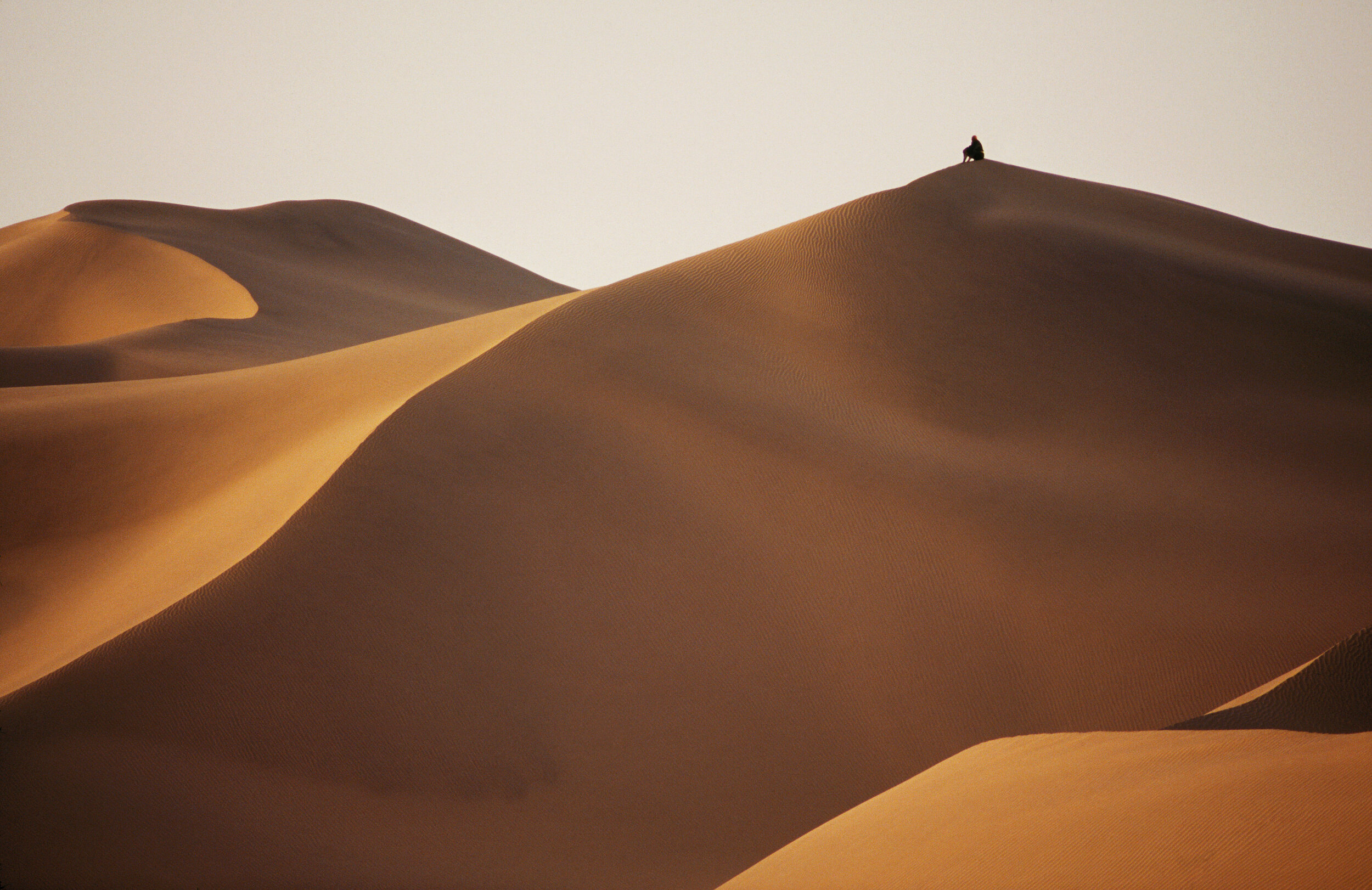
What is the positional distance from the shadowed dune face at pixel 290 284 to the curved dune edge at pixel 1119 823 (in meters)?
13.3

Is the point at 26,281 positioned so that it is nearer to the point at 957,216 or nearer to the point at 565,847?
the point at 957,216

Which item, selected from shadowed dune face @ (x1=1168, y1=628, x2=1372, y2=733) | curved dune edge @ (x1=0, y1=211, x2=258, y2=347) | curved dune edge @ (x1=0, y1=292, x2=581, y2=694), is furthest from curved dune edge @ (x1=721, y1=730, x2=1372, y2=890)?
curved dune edge @ (x1=0, y1=211, x2=258, y2=347)

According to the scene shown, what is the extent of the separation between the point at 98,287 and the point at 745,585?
21.5 meters

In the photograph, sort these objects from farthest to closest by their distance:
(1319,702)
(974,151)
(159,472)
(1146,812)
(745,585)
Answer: (974,151) < (159,472) < (745,585) < (1319,702) < (1146,812)

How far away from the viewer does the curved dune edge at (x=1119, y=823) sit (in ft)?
8.81

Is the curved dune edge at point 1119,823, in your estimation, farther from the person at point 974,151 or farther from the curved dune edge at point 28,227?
the curved dune edge at point 28,227

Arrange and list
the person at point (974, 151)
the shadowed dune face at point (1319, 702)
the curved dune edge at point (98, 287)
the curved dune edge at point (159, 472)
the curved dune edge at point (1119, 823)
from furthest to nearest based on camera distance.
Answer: the curved dune edge at point (98, 287) → the person at point (974, 151) → the curved dune edge at point (159, 472) → the shadowed dune face at point (1319, 702) → the curved dune edge at point (1119, 823)

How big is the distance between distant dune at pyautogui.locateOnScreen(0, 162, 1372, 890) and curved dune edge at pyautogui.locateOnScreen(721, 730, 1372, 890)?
15mm

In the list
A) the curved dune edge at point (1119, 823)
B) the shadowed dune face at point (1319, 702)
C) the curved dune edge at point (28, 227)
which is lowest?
the curved dune edge at point (1119, 823)

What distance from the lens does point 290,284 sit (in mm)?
23484

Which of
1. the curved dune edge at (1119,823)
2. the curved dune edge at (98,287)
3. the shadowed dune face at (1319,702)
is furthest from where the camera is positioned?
the curved dune edge at (98,287)

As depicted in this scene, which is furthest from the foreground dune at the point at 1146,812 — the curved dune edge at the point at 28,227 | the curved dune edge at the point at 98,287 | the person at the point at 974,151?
the curved dune edge at the point at 28,227

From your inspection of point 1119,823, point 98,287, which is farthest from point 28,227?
point 1119,823

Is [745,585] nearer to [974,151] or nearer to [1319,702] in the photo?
[1319,702]
